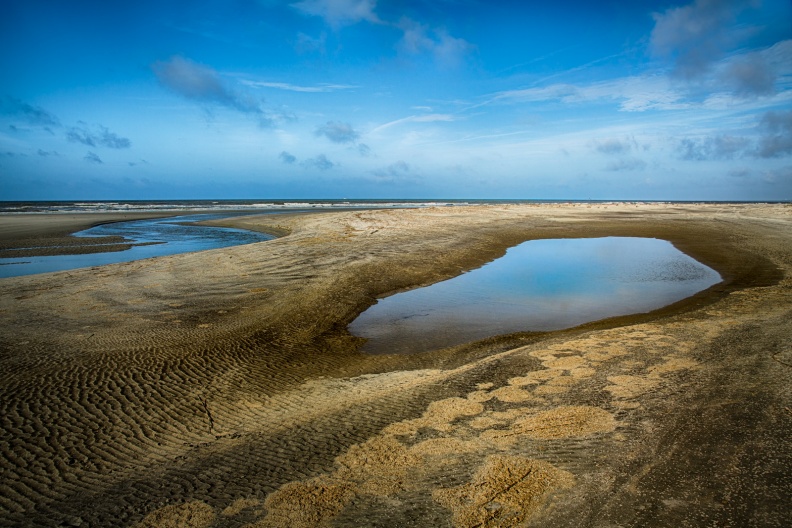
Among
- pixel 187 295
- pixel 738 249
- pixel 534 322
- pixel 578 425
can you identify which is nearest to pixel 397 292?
pixel 534 322

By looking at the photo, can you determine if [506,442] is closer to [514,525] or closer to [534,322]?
[514,525]

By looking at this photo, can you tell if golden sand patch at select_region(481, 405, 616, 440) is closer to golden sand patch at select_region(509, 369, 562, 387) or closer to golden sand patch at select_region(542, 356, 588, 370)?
golden sand patch at select_region(509, 369, 562, 387)

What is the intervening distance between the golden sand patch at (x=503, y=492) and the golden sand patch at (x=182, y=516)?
2.19 m

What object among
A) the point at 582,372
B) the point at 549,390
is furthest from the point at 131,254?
the point at 582,372

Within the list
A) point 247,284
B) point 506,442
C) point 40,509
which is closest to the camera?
point 40,509

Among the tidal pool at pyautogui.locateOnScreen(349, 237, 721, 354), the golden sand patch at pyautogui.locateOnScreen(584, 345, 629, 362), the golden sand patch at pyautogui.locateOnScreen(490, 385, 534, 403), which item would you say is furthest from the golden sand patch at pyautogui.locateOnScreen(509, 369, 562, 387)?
the tidal pool at pyautogui.locateOnScreen(349, 237, 721, 354)

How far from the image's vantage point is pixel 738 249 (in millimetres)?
22344

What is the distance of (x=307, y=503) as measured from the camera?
416 centimetres

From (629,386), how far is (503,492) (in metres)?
3.23

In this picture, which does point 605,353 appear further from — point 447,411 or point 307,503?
point 307,503

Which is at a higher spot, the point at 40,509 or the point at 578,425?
the point at 578,425

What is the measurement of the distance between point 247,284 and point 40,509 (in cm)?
1053

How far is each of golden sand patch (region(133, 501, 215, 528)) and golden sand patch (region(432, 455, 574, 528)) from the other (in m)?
2.19

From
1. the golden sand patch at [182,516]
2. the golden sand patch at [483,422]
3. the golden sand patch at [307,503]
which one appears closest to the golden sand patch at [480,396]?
the golden sand patch at [483,422]
